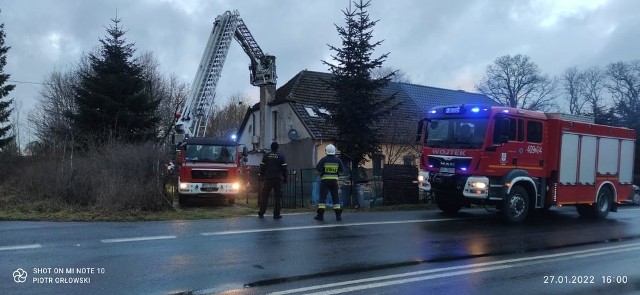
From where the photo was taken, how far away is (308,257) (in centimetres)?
779

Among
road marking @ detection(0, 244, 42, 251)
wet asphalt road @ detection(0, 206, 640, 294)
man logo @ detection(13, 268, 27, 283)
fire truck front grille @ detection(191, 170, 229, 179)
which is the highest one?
fire truck front grille @ detection(191, 170, 229, 179)

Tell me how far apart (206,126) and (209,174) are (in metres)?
8.22

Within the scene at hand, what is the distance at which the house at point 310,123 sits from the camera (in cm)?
2567

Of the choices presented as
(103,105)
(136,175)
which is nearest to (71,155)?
(136,175)

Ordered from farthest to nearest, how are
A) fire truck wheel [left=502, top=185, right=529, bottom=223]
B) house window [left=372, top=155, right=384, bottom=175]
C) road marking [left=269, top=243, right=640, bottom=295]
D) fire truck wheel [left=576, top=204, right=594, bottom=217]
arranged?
house window [left=372, top=155, right=384, bottom=175]
fire truck wheel [left=576, top=204, right=594, bottom=217]
fire truck wheel [left=502, top=185, right=529, bottom=223]
road marking [left=269, top=243, right=640, bottom=295]

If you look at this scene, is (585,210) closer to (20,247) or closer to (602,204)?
(602,204)

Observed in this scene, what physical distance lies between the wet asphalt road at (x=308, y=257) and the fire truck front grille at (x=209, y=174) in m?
4.99

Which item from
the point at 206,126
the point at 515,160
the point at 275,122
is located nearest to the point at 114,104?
the point at 206,126

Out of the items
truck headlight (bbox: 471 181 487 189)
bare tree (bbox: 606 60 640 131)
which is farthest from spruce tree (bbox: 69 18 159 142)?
bare tree (bbox: 606 60 640 131)

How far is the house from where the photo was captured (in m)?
25.7

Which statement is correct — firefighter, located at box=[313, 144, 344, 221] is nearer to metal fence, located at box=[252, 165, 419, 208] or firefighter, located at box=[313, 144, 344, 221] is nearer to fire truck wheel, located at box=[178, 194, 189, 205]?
metal fence, located at box=[252, 165, 419, 208]

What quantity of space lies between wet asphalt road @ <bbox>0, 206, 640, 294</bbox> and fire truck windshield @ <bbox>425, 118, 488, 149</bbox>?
216 centimetres

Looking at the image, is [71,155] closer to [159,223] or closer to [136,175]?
[136,175]

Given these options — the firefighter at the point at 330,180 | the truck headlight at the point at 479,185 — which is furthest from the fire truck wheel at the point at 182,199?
the truck headlight at the point at 479,185
